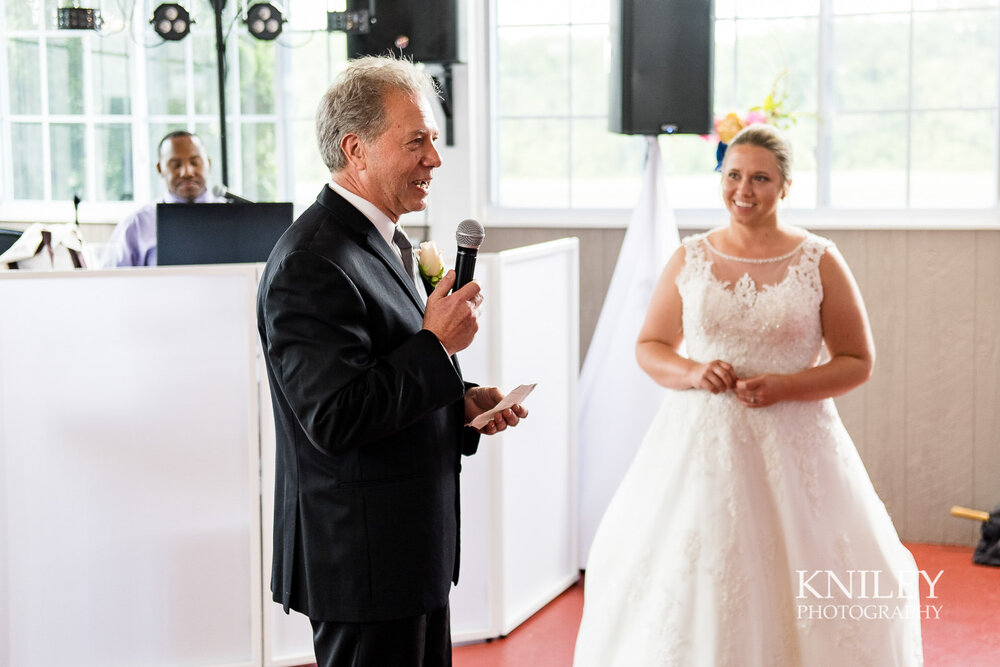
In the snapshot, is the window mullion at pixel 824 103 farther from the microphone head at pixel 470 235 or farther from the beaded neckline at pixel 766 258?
the microphone head at pixel 470 235

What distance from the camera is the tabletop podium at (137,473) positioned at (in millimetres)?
3193

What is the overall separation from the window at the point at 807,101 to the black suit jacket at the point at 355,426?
3253 millimetres

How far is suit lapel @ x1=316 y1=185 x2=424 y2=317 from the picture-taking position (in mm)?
1904

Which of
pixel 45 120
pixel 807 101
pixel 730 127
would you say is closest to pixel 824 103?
pixel 807 101

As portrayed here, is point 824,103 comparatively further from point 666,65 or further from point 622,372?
point 622,372

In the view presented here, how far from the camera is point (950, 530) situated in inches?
189

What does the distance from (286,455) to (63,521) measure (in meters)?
1.59

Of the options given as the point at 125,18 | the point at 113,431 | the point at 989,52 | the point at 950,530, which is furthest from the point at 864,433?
the point at 125,18

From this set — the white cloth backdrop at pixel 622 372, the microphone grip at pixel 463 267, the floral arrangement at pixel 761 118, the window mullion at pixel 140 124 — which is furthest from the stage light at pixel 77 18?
Answer: the microphone grip at pixel 463 267

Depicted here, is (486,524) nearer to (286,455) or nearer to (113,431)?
(113,431)

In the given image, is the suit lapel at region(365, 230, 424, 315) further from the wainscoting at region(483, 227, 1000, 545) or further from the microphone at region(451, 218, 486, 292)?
the wainscoting at region(483, 227, 1000, 545)

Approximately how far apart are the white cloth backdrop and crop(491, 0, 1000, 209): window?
0.64 metres

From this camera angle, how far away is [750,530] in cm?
292

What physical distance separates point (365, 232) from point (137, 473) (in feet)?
5.63
